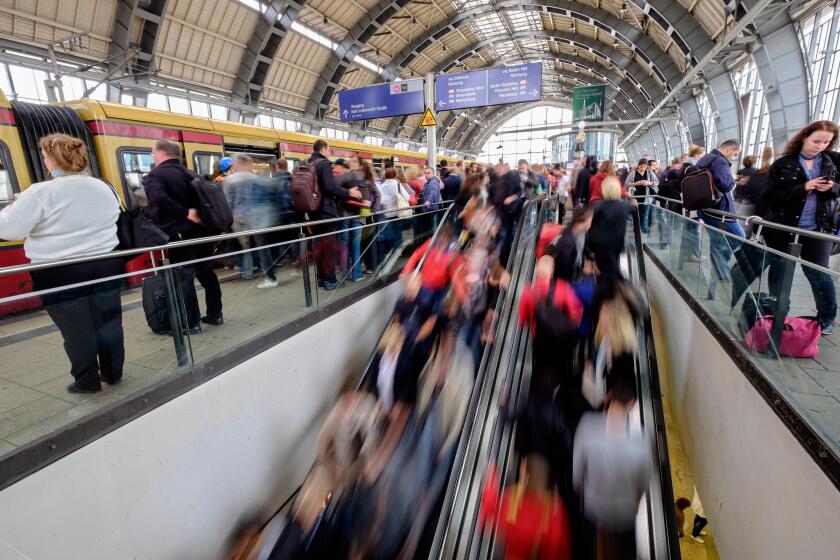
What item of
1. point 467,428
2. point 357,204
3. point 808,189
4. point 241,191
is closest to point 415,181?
point 357,204

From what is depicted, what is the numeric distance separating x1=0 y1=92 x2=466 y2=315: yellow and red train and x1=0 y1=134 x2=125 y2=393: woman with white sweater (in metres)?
3.45

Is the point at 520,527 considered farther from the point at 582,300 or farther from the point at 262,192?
the point at 262,192

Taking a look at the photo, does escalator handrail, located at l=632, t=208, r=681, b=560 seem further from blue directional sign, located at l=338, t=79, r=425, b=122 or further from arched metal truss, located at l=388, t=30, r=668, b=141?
arched metal truss, located at l=388, t=30, r=668, b=141

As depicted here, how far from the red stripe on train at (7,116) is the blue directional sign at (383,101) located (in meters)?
→ 8.58

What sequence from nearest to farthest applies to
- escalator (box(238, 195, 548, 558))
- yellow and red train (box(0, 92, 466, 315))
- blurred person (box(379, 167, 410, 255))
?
escalator (box(238, 195, 548, 558)) → yellow and red train (box(0, 92, 466, 315)) → blurred person (box(379, 167, 410, 255))

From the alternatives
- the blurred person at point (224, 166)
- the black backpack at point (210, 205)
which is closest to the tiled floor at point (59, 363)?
the black backpack at point (210, 205)

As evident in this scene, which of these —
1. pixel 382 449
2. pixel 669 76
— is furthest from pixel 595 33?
pixel 382 449

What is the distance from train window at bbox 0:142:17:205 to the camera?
4.90 meters

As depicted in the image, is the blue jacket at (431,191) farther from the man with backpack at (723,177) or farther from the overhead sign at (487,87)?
the overhead sign at (487,87)

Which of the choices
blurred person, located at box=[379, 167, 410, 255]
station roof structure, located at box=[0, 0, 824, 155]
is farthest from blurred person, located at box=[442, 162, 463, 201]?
station roof structure, located at box=[0, 0, 824, 155]

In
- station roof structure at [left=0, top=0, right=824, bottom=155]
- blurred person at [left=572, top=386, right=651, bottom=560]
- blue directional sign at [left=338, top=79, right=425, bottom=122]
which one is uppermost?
station roof structure at [left=0, top=0, right=824, bottom=155]

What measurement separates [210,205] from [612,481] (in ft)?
12.0

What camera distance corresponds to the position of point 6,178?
4.94 m

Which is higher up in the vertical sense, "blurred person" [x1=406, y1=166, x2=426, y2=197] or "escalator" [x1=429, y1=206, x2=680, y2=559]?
"blurred person" [x1=406, y1=166, x2=426, y2=197]
